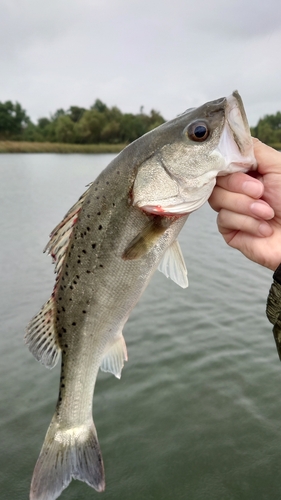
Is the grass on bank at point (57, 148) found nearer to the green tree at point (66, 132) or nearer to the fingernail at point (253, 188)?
the green tree at point (66, 132)

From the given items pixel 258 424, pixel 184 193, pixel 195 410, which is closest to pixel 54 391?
pixel 195 410

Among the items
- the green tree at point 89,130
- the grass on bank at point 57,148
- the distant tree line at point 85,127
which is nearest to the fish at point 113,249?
the grass on bank at point 57,148

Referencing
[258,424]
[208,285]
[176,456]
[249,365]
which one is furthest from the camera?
[208,285]

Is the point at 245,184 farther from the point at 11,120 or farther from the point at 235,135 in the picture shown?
the point at 11,120

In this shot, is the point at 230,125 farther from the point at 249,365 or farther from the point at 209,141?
the point at 249,365

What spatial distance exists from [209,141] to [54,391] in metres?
3.87

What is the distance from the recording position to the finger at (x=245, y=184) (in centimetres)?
228

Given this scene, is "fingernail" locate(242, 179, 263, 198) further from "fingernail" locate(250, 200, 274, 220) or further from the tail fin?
the tail fin

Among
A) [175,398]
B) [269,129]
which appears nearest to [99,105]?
[269,129]

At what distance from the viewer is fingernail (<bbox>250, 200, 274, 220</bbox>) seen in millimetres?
2324

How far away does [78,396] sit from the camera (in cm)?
258

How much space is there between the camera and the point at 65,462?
2523 millimetres

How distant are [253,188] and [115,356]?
4.18 ft

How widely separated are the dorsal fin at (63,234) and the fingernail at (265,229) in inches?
41.1
